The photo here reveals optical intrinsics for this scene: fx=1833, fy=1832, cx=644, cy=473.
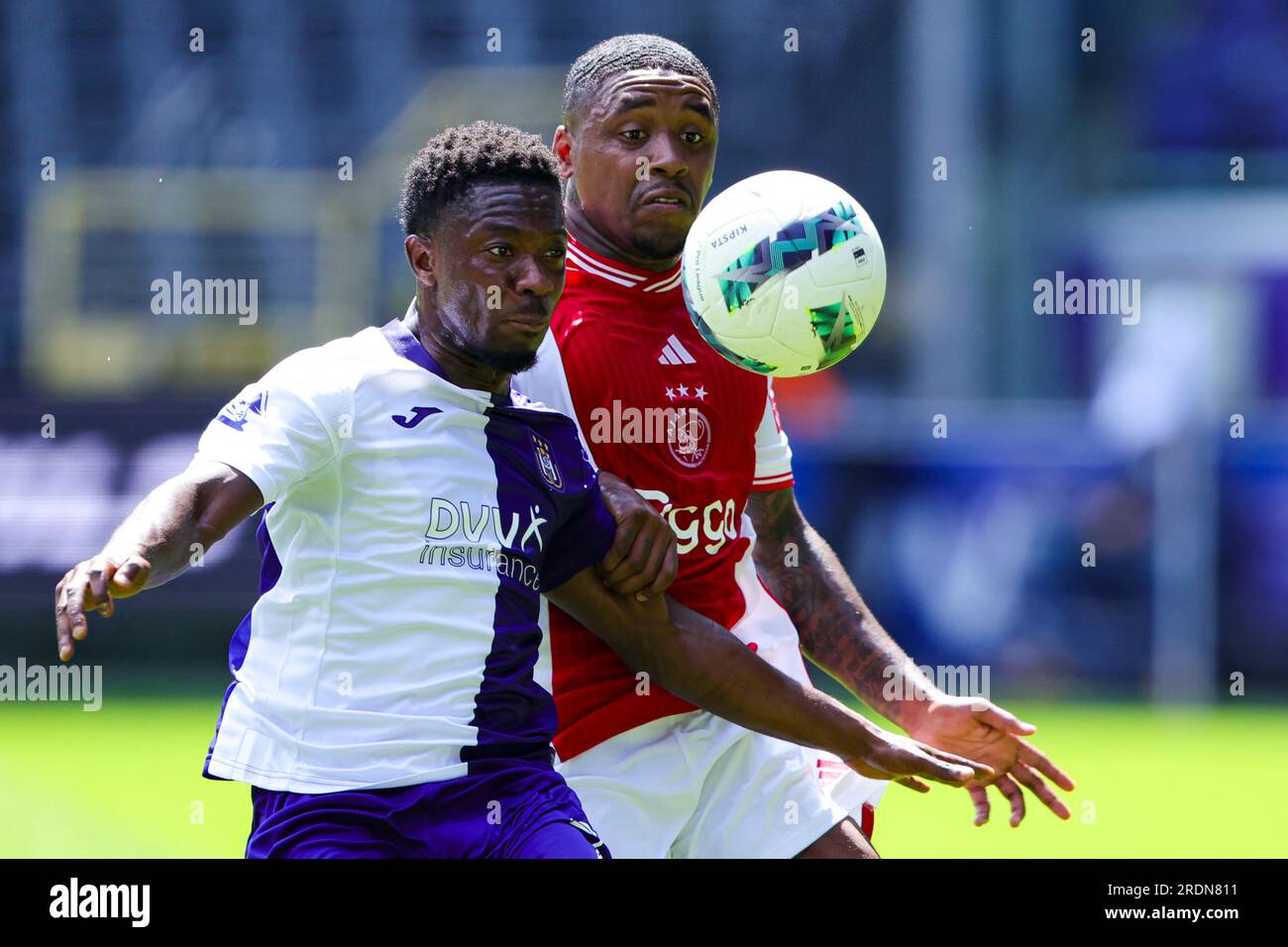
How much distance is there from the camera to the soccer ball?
158 inches

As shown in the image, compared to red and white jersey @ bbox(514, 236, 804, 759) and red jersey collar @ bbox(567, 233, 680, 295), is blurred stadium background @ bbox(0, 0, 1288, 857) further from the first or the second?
red jersey collar @ bbox(567, 233, 680, 295)

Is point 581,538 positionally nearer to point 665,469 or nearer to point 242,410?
point 665,469

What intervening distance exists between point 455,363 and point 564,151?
2.89ft

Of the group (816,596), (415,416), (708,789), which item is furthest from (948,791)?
(415,416)

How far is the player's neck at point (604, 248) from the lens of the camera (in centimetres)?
439

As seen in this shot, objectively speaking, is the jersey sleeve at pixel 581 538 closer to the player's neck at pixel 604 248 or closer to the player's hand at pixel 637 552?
the player's hand at pixel 637 552

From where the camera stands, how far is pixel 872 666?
469cm

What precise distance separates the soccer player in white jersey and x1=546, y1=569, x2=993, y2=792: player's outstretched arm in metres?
0.26

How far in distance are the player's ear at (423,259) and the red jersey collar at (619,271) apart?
23.1 inches

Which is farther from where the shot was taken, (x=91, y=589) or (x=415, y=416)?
(x=415, y=416)
